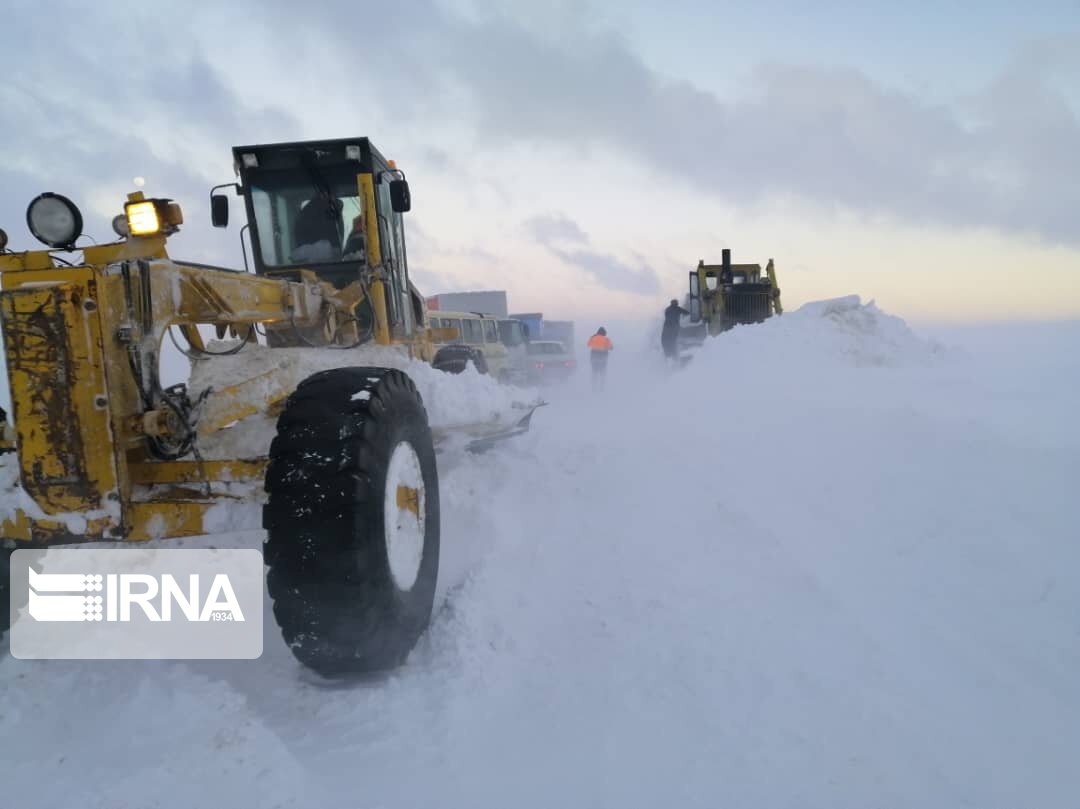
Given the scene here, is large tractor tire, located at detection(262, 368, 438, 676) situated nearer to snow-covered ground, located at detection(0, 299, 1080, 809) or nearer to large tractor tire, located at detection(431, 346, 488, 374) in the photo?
snow-covered ground, located at detection(0, 299, 1080, 809)

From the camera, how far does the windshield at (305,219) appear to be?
5.95 m

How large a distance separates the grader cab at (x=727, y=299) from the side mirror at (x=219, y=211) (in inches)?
500

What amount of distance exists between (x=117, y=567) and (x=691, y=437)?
4886 mm

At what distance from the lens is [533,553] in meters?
4.56

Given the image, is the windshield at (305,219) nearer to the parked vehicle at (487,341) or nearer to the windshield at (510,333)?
the parked vehicle at (487,341)

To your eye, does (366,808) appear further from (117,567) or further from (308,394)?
(117,567)

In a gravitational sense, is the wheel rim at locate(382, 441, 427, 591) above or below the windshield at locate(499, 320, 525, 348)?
below

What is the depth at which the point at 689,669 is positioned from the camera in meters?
3.21

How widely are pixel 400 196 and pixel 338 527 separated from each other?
3.64 m

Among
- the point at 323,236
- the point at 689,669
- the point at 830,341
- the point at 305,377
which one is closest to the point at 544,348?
the point at 830,341

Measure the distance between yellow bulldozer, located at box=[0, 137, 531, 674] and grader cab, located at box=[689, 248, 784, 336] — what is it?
1386 cm

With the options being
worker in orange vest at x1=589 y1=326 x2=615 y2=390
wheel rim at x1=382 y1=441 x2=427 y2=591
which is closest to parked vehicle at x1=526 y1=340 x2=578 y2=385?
worker in orange vest at x1=589 y1=326 x2=615 y2=390

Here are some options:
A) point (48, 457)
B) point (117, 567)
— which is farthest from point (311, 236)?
point (48, 457)

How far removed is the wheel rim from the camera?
10.3 feet
